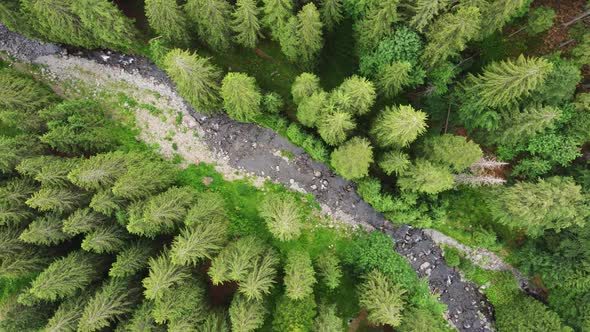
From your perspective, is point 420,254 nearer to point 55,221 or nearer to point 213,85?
point 213,85

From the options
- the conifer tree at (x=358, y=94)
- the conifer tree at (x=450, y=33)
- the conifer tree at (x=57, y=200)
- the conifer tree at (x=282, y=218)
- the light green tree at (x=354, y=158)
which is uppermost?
the conifer tree at (x=450, y=33)

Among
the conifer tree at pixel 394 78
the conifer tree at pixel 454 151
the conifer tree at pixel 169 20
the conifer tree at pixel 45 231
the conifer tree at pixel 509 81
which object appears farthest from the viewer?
the conifer tree at pixel 169 20

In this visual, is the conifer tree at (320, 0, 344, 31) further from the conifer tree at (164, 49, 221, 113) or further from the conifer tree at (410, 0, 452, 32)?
the conifer tree at (164, 49, 221, 113)

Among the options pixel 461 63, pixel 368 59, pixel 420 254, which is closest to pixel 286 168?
pixel 368 59

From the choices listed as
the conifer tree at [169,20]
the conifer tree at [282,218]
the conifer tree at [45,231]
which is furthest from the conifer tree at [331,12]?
the conifer tree at [45,231]

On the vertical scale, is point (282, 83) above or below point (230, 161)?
above

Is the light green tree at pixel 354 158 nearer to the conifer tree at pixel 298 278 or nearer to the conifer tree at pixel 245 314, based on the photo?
the conifer tree at pixel 298 278

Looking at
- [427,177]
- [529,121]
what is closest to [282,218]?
[427,177]
